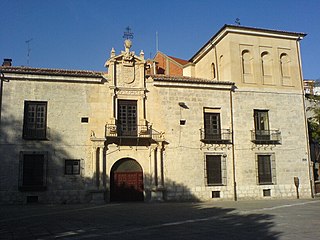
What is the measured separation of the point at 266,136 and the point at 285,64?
244 inches

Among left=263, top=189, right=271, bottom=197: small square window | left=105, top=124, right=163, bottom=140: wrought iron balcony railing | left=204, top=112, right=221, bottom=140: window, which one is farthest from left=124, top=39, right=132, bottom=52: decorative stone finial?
left=263, top=189, right=271, bottom=197: small square window

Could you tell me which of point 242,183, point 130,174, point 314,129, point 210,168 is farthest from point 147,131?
point 314,129

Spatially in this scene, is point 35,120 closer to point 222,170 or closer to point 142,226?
point 142,226

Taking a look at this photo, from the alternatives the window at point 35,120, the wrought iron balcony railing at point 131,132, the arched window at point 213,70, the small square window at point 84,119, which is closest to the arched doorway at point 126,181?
the wrought iron balcony railing at point 131,132

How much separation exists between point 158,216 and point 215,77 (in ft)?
50.9

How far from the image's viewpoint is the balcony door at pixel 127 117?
70.9 feet

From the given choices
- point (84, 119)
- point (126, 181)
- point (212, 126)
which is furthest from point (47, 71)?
point (212, 126)

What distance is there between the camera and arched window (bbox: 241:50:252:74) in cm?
2534

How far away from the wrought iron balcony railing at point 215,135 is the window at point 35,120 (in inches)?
387

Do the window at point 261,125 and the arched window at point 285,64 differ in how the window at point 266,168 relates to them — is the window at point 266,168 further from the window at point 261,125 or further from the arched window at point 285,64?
the arched window at point 285,64

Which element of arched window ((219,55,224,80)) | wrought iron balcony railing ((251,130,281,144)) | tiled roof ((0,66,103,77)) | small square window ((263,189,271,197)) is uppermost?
arched window ((219,55,224,80))

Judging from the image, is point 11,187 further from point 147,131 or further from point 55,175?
point 147,131

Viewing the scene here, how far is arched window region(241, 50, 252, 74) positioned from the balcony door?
8723 mm

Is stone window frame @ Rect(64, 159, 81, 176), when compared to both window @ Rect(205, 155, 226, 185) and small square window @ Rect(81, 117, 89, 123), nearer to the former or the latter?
small square window @ Rect(81, 117, 89, 123)
